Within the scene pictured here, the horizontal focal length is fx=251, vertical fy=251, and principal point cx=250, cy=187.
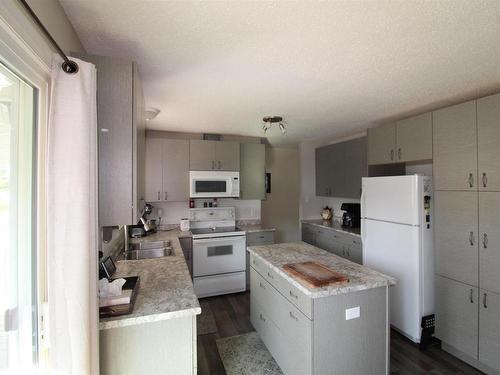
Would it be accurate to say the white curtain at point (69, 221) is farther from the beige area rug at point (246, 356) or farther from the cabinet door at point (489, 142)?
the cabinet door at point (489, 142)

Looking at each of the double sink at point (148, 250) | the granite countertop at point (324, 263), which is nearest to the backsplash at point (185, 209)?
the double sink at point (148, 250)

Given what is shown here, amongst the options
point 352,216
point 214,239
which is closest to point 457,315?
point 352,216

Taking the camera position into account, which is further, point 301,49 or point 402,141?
point 402,141

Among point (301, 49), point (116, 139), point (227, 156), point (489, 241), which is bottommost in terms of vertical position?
point (489, 241)

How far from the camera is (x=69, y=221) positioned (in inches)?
39.8

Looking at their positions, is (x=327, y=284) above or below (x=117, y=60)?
below

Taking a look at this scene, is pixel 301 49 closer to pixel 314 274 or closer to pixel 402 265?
pixel 314 274

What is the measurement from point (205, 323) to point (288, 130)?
2738mm

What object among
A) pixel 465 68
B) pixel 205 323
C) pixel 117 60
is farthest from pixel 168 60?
pixel 205 323

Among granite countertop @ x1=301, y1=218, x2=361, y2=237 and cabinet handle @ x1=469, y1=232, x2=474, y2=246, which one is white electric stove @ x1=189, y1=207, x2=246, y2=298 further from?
cabinet handle @ x1=469, y1=232, x2=474, y2=246

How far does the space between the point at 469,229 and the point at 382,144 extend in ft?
4.17

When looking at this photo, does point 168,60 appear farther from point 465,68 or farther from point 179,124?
point 465,68

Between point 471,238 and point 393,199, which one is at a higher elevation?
point 393,199

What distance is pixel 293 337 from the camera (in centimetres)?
178
